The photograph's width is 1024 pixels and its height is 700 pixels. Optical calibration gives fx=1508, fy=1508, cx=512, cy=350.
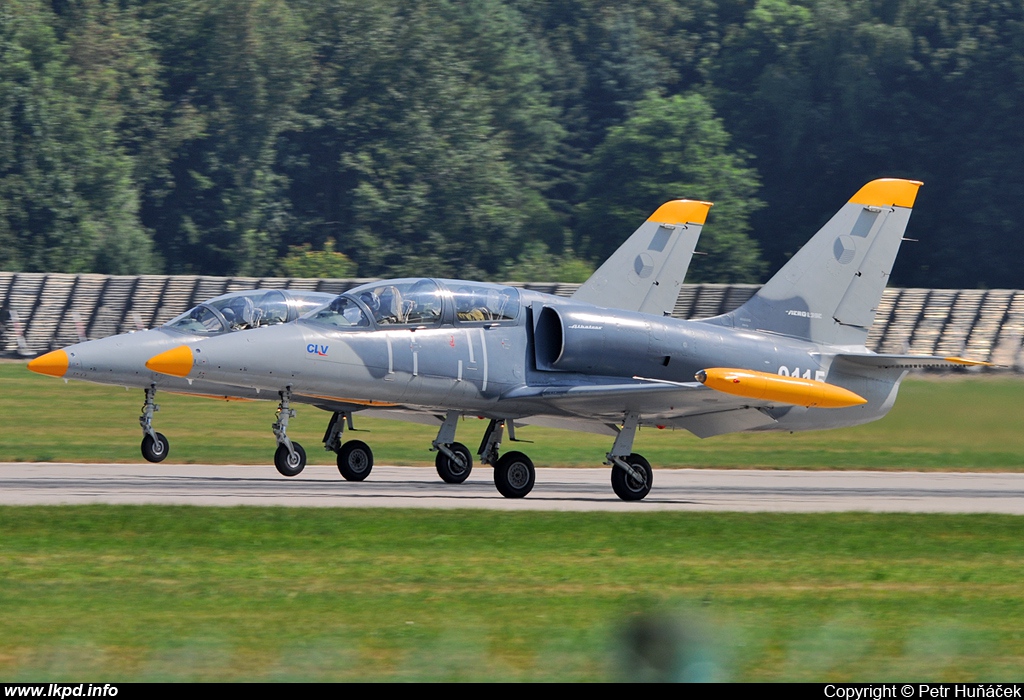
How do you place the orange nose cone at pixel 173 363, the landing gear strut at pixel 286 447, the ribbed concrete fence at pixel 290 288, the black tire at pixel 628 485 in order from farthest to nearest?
the ribbed concrete fence at pixel 290 288 → the landing gear strut at pixel 286 447 → the black tire at pixel 628 485 → the orange nose cone at pixel 173 363

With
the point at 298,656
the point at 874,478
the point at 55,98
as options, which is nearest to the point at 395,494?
the point at 874,478

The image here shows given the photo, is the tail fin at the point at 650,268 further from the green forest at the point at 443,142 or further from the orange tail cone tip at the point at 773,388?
the green forest at the point at 443,142

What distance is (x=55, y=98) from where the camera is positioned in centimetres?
5553

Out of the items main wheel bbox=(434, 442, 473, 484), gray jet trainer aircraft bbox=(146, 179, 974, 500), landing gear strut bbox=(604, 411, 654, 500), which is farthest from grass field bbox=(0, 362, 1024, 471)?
landing gear strut bbox=(604, 411, 654, 500)

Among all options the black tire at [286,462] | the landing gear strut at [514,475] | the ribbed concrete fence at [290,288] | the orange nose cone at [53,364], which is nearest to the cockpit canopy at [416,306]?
the landing gear strut at [514,475]

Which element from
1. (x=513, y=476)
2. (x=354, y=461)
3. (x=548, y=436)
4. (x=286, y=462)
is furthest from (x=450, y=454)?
(x=548, y=436)

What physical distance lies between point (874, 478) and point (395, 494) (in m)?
8.15

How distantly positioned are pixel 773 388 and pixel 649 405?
1823 mm

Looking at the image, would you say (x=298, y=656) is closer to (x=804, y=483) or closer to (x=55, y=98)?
(x=804, y=483)

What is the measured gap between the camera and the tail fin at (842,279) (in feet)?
64.8

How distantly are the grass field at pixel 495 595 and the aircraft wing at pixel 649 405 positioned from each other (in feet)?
7.03

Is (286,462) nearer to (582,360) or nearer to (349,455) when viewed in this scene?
(349,455)

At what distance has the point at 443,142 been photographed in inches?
2463

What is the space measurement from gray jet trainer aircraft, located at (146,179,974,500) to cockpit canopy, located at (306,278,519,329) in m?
0.02
